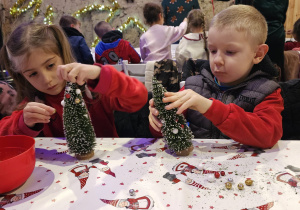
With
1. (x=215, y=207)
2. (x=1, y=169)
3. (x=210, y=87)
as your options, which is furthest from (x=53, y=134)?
(x=215, y=207)

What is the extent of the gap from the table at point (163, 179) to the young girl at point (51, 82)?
0.19m

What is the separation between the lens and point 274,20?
1.81 meters

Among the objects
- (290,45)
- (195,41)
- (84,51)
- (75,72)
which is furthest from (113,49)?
(75,72)

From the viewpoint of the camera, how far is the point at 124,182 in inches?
28.3

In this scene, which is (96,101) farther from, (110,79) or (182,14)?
(182,14)

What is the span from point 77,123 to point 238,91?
0.74 m

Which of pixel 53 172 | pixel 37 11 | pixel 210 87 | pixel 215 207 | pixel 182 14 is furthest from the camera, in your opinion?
pixel 37 11

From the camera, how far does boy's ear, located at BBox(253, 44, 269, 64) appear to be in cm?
105

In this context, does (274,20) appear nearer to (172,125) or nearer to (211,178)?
(172,125)

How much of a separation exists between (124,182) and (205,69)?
0.76 metres

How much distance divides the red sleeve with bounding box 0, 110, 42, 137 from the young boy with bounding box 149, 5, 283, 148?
52 centimetres

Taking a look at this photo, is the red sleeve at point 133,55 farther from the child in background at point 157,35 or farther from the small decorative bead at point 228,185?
the small decorative bead at point 228,185

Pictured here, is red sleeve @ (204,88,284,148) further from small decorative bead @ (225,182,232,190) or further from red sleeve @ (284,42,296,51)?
red sleeve @ (284,42,296,51)

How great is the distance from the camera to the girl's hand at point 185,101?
0.80m
